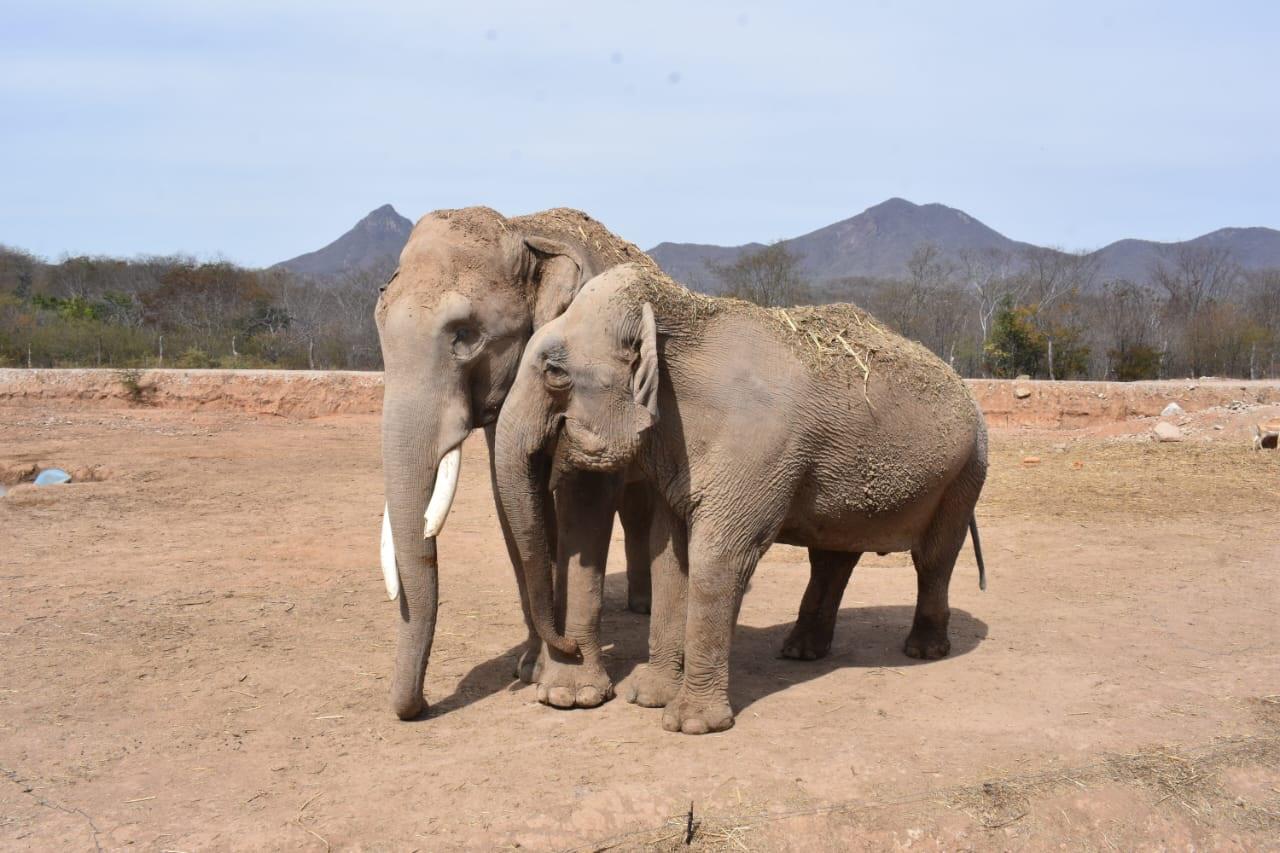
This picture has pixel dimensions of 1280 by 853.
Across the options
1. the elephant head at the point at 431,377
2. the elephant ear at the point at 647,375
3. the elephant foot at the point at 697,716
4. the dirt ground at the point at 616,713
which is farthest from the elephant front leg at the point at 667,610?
the elephant head at the point at 431,377

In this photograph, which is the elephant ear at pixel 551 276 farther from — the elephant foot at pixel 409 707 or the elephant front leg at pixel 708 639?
the elephant foot at pixel 409 707

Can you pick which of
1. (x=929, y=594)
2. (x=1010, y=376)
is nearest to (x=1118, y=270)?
(x=1010, y=376)

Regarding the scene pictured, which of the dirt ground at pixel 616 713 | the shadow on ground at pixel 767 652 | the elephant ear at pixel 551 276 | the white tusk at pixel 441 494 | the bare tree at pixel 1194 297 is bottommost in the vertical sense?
the shadow on ground at pixel 767 652

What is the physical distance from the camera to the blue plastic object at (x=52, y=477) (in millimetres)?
14359

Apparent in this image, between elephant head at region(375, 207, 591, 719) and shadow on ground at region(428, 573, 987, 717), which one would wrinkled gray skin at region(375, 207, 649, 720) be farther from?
shadow on ground at region(428, 573, 987, 717)

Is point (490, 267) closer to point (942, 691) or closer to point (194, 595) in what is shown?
point (942, 691)

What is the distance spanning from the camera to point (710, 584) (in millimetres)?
5184

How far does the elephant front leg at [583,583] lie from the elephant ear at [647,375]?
0.87m

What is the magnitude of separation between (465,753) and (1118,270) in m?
194

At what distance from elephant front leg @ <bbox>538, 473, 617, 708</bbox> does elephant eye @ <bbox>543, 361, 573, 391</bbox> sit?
84cm

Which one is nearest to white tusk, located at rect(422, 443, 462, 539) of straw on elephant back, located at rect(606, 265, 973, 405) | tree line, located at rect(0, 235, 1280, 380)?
straw on elephant back, located at rect(606, 265, 973, 405)

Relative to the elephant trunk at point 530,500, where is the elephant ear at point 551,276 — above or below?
above

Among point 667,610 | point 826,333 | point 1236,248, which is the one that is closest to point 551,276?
point 826,333

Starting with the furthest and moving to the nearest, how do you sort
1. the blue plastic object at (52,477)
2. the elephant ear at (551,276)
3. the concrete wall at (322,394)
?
the concrete wall at (322,394) < the blue plastic object at (52,477) < the elephant ear at (551,276)
